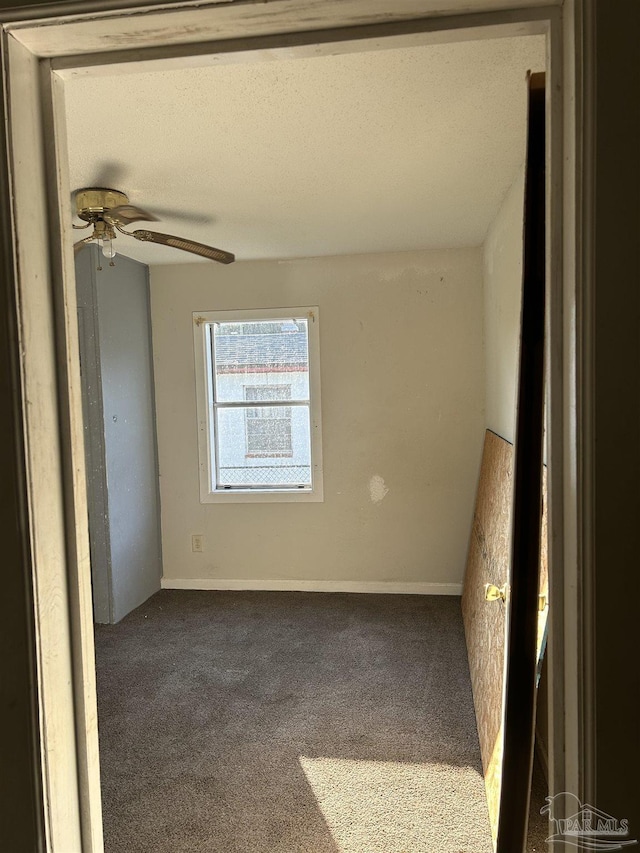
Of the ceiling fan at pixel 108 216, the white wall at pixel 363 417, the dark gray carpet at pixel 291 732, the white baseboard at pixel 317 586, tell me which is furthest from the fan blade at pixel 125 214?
the white baseboard at pixel 317 586

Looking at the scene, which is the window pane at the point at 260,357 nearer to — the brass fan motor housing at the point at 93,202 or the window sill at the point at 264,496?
the window sill at the point at 264,496

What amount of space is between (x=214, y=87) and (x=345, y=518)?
10.2ft

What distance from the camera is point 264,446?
4445mm

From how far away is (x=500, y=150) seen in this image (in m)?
2.29

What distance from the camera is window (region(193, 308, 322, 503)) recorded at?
4.33 meters

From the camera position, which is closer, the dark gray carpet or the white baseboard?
the dark gray carpet

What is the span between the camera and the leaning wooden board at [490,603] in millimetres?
2115

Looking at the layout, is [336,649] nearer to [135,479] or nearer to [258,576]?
[258,576]

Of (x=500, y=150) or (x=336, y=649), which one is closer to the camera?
(x=500, y=150)

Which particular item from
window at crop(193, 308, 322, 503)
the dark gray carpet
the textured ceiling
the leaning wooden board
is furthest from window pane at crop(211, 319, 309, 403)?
the dark gray carpet

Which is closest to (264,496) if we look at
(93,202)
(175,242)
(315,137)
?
(175,242)

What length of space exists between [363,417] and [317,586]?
4.26 ft

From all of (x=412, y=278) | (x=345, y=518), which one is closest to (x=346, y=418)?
(x=345, y=518)

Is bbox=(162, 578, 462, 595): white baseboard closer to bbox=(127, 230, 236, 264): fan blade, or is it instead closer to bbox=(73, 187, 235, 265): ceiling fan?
bbox=(127, 230, 236, 264): fan blade
